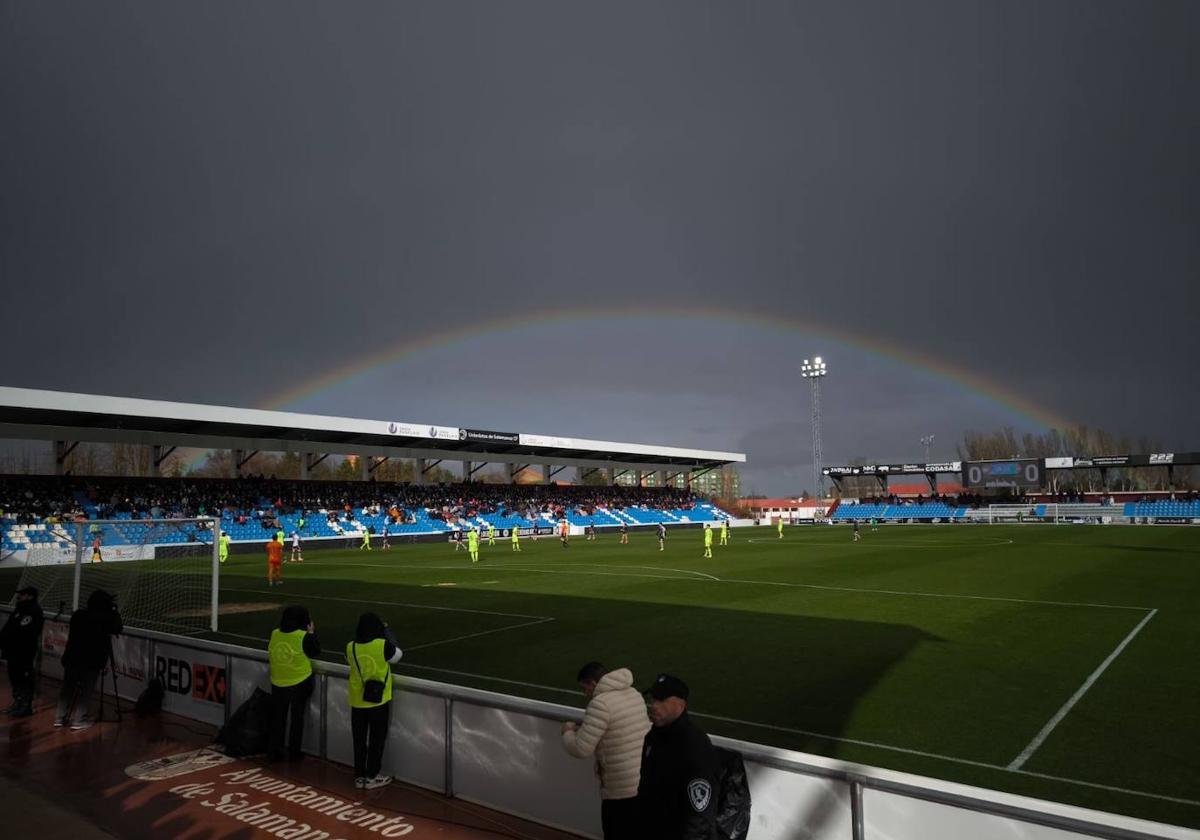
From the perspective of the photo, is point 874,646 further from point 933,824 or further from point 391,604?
point 391,604

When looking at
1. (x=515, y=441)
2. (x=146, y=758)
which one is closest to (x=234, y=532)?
(x=515, y=441)

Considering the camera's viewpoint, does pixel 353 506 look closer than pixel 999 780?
No

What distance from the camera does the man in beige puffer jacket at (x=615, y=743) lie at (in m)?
4.59

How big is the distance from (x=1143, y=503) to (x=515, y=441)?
207 feet

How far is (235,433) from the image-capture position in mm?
53656

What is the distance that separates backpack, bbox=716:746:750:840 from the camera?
3928mm

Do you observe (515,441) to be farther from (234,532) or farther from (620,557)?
(620,557)

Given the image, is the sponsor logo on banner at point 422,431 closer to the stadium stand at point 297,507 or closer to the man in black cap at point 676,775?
the stadium stand at point 297,507

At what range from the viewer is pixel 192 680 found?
9.73m

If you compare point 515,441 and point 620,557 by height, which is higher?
point 515,441

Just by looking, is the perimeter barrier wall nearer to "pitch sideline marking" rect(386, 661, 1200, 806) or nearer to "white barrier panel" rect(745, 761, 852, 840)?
"white barrier panel" rect(745, 761, 852, 840)

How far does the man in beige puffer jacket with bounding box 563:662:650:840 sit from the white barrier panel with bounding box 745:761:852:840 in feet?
3.22

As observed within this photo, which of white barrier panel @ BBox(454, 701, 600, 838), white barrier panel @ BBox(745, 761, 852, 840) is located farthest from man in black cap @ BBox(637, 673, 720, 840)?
white barrier panel @ BBox(454, 701, 600, 838)

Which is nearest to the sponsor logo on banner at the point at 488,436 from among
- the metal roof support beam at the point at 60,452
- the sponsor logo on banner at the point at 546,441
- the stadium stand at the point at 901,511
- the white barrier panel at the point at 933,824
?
the sponsor logo on banner at the point at 546,441
